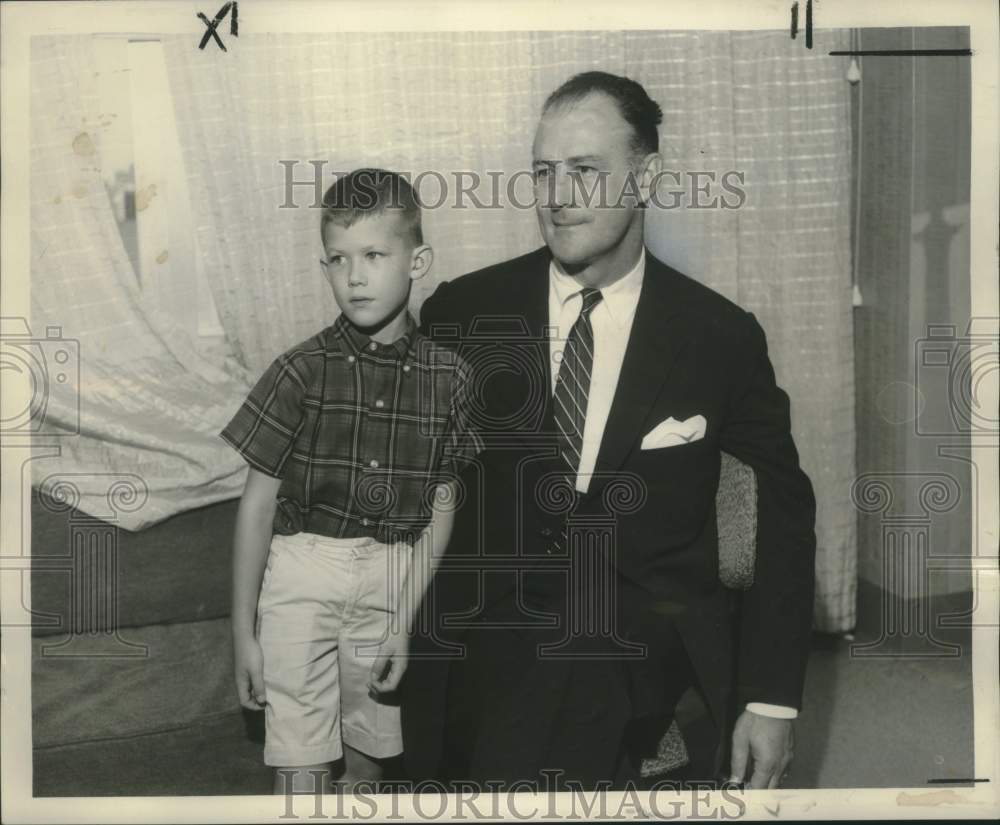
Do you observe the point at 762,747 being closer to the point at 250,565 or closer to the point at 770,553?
the point at 770,553

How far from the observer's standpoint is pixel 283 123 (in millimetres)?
1883

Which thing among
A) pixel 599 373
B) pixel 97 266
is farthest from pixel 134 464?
pixel 599 373

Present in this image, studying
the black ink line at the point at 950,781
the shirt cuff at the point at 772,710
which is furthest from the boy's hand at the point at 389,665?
the black ink line at the point at 950,781

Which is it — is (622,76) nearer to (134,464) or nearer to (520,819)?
(134,464)

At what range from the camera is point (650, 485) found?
6.11ft

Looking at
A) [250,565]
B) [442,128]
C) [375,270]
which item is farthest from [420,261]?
[250,565]

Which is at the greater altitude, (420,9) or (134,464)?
(420,9)

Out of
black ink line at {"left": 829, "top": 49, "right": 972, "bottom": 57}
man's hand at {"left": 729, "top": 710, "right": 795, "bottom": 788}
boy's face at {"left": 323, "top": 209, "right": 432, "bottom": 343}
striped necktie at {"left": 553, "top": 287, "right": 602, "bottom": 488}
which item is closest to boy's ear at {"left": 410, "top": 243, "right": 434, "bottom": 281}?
boy's face at {"left": 323, "top": 209, "right": 432, "bottom": 343}

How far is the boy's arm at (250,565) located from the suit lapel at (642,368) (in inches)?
21.2

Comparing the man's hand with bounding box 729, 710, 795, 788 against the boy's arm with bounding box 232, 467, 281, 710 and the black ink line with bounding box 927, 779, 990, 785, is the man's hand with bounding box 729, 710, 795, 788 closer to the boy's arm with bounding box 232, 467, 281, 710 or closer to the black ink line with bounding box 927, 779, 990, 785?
the black ink line with bounding box 927, 779, 990, 785

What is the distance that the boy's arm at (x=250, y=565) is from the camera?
5.98ft

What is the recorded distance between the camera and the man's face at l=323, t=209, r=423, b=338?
1.82 meters

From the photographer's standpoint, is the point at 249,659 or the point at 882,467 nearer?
the point at 249,659

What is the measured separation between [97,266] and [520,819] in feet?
3.94
